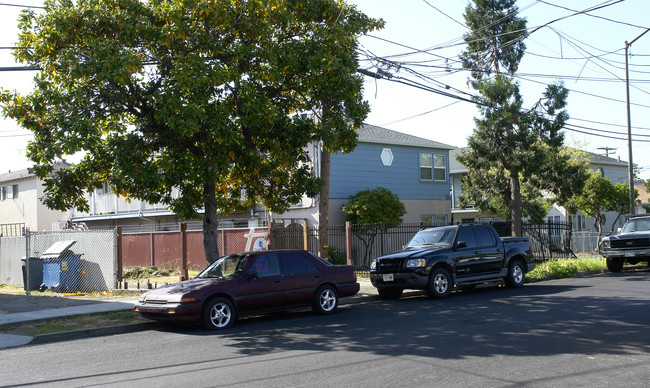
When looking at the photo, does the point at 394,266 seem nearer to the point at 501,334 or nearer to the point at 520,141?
the point at 501,334

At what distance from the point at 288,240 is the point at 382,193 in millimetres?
4591

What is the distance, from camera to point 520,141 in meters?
23.2

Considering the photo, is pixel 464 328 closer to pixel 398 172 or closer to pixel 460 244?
pixel 460 244

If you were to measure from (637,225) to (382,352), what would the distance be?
16.5 metres

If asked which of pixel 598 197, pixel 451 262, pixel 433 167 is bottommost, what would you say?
pixel 451 262

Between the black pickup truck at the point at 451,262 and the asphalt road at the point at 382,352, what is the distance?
1.65m

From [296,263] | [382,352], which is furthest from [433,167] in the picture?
[382,352]

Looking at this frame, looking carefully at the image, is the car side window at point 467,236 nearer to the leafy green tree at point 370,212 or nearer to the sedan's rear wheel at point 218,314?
the sedan's rear wheel at point 218,314

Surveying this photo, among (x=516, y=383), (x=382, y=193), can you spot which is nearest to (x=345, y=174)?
(x=382, y=193)

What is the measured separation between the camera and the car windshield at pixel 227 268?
11.7 meters

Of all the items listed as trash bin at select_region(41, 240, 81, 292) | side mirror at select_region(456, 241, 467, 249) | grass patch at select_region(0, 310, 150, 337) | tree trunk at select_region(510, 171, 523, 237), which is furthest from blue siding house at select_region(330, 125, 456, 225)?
grass patch at select_region(0, 310, 150, 337)

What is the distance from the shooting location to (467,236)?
615 inches

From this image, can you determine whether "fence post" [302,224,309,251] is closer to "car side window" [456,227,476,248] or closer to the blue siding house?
the blue siding house

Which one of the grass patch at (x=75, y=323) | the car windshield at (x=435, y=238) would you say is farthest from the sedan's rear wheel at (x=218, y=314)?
the car windshield at (x=435, y=238)
